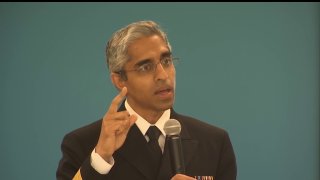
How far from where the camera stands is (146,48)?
210 centimetres

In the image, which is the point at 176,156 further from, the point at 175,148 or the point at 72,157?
the point at 72,157

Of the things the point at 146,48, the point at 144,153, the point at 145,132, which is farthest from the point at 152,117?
the point at 146,48

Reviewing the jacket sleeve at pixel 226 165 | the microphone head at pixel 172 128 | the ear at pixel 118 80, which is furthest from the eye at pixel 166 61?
the jacket sleeve at pixel 226 165

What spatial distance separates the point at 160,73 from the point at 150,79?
0.06 meters

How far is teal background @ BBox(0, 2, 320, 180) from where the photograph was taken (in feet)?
12.4

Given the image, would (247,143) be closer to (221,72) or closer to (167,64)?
(221,72)

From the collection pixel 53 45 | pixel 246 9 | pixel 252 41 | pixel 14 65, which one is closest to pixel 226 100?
pixel 252 41

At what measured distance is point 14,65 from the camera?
3.78 metres

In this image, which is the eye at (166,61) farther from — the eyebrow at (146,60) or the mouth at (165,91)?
the mouth at (165,91)

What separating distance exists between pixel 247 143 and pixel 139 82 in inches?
77.3

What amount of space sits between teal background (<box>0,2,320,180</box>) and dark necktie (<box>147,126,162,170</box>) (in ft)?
5.59

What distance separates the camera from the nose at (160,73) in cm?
204

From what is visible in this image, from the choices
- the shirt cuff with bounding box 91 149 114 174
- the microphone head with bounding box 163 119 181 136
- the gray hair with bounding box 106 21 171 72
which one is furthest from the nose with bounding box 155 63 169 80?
the shirt cuff with bounding box 91 149 114 174

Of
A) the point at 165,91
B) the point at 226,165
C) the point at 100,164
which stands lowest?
the point at 226,165
